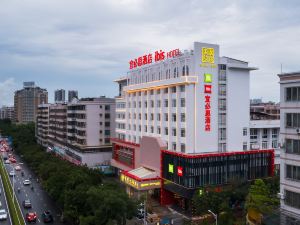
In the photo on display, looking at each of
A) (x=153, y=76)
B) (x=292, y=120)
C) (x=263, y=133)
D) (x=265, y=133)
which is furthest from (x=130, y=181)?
(x=292, y=120)

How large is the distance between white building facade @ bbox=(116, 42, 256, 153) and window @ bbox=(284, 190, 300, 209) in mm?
23482

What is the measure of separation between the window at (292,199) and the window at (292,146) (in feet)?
15.7

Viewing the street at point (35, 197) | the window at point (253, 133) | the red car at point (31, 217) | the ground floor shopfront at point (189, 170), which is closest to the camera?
the red car at point (31, 217)

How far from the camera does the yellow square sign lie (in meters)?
65.1

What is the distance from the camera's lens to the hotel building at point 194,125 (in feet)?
209

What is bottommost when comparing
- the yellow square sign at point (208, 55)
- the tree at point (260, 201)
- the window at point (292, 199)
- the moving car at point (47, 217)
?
the moving car at point (47, 217)

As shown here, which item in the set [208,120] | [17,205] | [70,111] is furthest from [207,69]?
[70,111]

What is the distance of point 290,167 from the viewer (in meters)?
42.1

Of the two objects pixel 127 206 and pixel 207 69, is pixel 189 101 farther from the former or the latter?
pixel 127 206

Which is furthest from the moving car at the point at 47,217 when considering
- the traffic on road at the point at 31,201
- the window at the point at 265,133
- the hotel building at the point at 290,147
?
the window at the point at 265,133

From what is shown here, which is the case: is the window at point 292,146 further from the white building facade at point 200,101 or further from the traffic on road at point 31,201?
the traffic on road at point 31,201

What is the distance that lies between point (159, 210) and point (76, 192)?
1900 cm

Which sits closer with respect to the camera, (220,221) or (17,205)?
(220,221)

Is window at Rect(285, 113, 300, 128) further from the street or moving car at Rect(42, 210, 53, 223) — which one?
moving car at Rect(42, 210, 53, 223)
